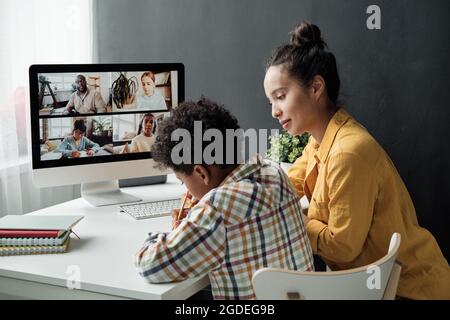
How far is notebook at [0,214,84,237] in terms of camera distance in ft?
5.24

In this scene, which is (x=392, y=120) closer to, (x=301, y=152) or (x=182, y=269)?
(x=301, y=152)

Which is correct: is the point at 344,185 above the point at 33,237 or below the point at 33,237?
above

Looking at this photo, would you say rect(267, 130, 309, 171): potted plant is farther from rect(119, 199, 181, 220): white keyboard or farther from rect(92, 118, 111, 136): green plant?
rect(92, 118, 111, 136): green plant

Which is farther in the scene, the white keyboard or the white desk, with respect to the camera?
the white keyboard

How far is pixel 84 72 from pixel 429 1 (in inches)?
52.2

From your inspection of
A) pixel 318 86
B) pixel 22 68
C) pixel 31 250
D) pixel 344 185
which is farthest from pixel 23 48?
pixel 344 185

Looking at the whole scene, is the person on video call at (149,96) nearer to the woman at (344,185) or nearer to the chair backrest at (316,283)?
the woman at (344,185)

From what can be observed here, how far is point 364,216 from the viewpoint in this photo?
1.57m

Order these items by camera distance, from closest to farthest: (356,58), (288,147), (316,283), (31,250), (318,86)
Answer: (316,283) < (31,250) < (318,86) < (288,147) < (356,58)

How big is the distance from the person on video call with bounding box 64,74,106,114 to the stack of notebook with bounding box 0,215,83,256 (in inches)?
17.8

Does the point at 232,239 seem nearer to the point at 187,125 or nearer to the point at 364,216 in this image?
the point at 187,125

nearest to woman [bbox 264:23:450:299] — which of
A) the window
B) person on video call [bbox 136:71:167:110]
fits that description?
person on video call [bbox 136:71:167:110]

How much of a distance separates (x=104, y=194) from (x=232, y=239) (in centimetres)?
93

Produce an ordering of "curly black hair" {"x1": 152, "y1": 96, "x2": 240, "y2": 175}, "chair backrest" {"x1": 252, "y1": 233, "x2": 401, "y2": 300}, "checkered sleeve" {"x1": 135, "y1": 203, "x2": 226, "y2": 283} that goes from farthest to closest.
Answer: "curly black hair" {"x1": 152, "y1": 96, "x2": 240, "y2": 175}, "checkered sleeve" {"x1": 135, "y1": 203, "x2": 226, "y2": 283}, "chair backrest" {"x1": 252, "y1": 233, "x2": 401, "y2": 300}
